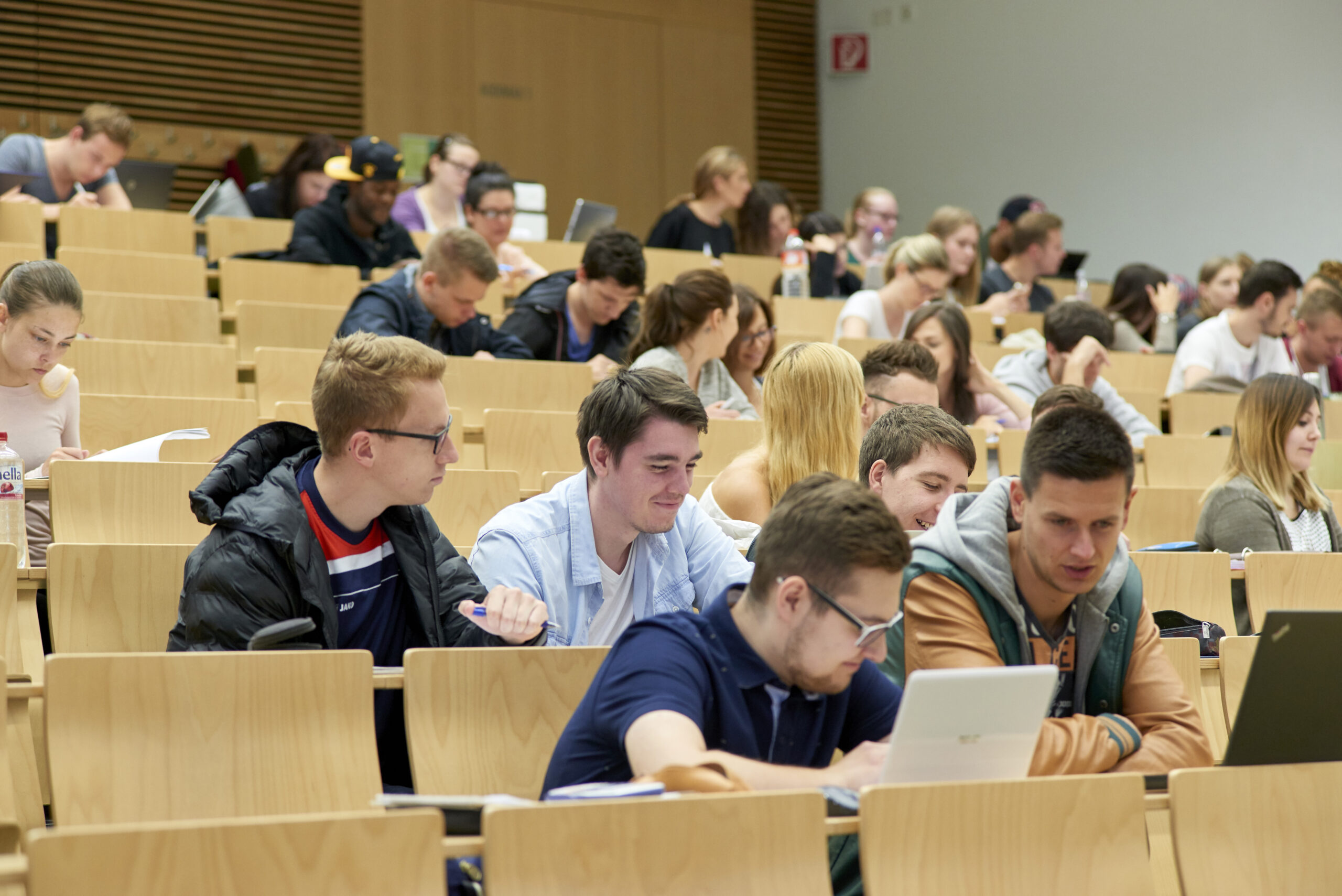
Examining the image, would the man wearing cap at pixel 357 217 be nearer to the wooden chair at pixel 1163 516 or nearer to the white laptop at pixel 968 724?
the wooden chair at pixel 1163 516

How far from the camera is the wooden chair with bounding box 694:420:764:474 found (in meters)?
3.60

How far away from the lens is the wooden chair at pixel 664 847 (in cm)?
135

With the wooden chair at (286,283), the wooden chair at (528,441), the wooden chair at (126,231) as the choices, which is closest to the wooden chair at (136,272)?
the wooden chair at (286,283)

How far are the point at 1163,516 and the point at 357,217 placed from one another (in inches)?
128

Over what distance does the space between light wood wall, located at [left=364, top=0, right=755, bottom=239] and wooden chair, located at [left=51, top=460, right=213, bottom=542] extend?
592 cm

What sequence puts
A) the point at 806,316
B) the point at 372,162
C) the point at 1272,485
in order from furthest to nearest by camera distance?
the point at 806,316, the point at 372,162, the point at 1272,485

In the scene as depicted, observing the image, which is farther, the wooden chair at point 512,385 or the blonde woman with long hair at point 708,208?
the blonde woman with long hair at point 708,208

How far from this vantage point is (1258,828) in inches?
67.5

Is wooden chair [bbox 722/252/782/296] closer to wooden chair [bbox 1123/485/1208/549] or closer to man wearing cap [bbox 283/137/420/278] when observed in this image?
man wearing cap [bbox 283/137/420/278]

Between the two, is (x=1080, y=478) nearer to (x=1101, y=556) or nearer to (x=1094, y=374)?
(x=1101, y=556)

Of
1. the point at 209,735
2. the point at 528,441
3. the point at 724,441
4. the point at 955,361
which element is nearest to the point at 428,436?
the point at 209,735

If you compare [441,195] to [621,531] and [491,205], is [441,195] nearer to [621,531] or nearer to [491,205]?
[491,205]

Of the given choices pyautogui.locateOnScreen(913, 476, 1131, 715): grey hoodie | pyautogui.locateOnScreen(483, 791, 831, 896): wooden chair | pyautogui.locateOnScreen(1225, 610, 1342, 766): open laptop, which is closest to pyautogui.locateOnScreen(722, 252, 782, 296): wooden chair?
pyautogui.locateOnScreen(913, 476, 1131, 715): grey hoodie

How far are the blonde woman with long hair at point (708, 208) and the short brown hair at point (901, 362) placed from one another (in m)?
3.14
